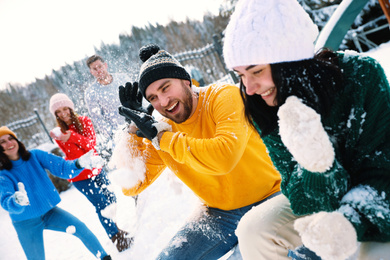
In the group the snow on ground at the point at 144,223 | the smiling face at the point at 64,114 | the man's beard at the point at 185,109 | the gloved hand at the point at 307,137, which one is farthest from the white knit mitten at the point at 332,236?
the smiling face at the point at 64,114

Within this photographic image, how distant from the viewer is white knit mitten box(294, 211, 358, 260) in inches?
37.3

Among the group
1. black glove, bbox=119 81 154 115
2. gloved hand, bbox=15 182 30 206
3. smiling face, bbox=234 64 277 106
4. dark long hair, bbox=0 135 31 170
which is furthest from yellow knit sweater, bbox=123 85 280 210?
Answer: dark long hair, bbox=0 135 31 170

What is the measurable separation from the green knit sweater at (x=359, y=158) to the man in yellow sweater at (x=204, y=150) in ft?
1.73

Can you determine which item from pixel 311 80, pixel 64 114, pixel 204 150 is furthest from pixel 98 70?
pixel 311 80

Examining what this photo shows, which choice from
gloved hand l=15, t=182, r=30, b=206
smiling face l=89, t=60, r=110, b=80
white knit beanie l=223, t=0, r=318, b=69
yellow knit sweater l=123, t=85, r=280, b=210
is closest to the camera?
white knit beanie l=223, t=0, r=318, b=69

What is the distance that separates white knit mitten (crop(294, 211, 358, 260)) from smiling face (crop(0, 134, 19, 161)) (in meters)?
2.95

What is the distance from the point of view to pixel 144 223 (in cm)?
330

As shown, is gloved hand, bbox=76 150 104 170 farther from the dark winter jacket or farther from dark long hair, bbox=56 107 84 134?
dark long hair, bbox=56 107 84 134

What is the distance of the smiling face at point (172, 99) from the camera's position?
1859 mm

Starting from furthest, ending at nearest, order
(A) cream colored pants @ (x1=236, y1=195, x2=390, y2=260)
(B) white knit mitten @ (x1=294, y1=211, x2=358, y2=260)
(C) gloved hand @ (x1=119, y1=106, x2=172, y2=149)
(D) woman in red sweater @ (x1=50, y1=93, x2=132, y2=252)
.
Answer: (D) woman in red sweater @ (x1=50, y1=93, x2=132, y2=252) < (C) gloved hand @ (x1=119, y1=106, x2=172, y2=149) < (A) cream colored pants @ (x1=236, y1=195, x2=390, y2=260) < (B) white knit mitten @ (x1=294, y1=211, x2=358, y2=260)

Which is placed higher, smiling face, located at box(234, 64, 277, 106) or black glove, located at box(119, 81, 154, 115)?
black glove, located at box(119, 81, 154, 115)

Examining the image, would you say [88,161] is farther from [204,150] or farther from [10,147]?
[204,150]

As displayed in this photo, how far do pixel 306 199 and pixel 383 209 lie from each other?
299 millimetres

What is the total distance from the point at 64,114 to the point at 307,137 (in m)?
3.23
